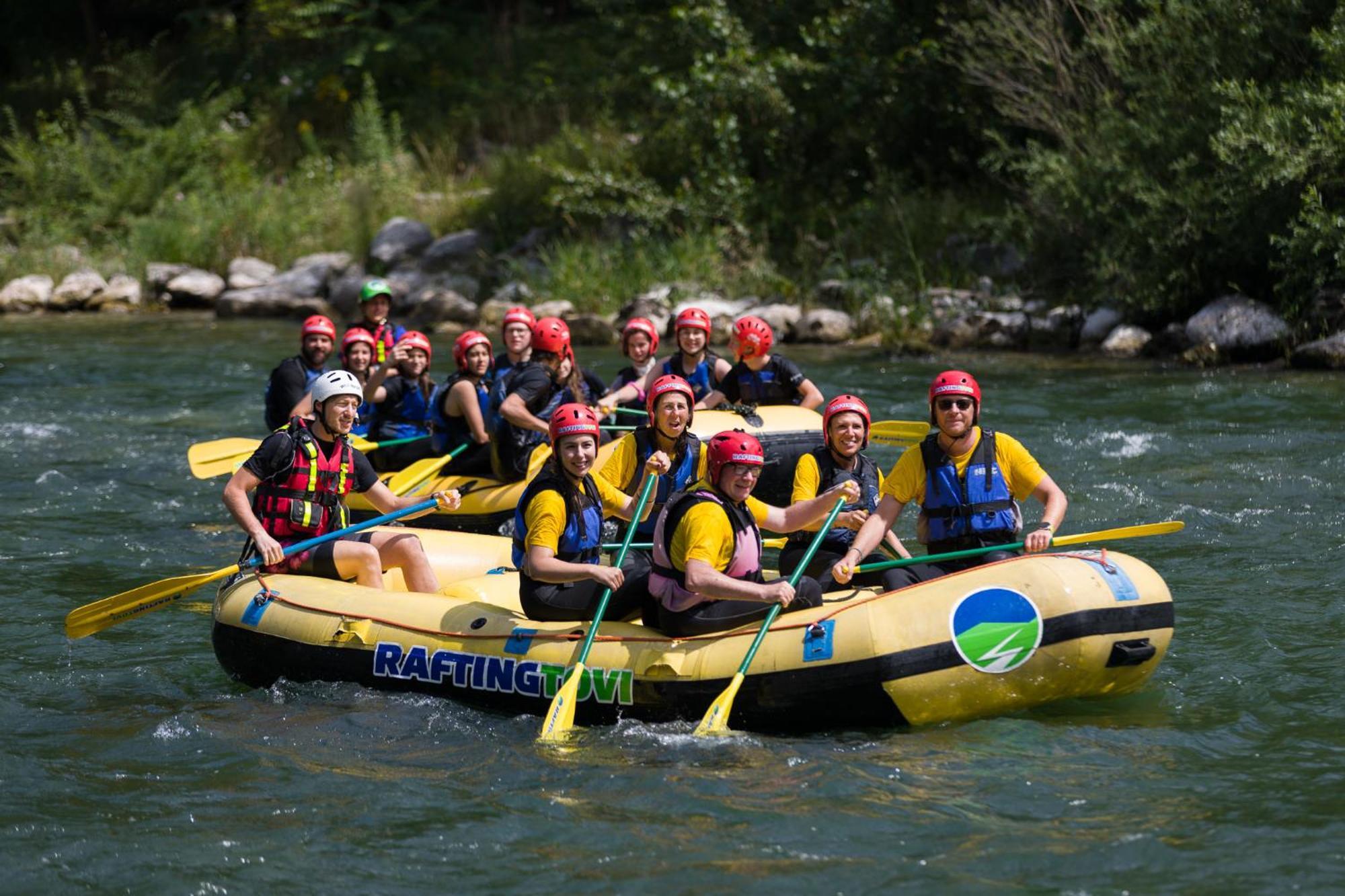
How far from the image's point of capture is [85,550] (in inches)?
362

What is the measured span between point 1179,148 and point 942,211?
3.84 m

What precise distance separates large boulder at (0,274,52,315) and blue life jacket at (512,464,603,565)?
17256 mm

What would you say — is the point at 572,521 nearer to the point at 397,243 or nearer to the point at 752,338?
the point at 752,338

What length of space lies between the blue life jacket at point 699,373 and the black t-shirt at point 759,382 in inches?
3.2

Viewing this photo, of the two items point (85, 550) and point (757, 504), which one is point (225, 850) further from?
point (85, 550)

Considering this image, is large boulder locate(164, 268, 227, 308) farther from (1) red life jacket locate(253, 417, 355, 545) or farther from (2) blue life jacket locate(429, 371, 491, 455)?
(1) red life jacket locate(253, 417, 355, 545)

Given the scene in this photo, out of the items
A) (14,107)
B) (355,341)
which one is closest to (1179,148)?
(355,341)

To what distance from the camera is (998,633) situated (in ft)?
18.8

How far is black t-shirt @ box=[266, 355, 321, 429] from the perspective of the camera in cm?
968

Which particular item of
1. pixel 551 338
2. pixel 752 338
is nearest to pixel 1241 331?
pixel 752 338

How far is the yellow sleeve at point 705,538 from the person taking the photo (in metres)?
5.79

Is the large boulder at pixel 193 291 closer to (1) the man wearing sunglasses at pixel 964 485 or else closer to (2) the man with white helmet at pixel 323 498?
(2) the man with white helmet at pixel 323 498

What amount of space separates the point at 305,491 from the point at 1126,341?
416 inches

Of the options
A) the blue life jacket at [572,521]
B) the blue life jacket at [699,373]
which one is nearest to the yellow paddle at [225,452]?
the blue life jacket at [699,373]
